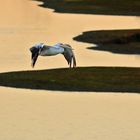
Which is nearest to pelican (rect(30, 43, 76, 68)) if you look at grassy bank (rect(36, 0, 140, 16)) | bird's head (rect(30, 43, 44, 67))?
bird's head (rect(30, 43, 44, 67))

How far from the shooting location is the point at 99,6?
211 ft

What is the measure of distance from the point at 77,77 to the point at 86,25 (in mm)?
24820

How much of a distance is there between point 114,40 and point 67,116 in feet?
68.9

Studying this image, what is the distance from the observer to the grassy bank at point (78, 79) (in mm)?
18469

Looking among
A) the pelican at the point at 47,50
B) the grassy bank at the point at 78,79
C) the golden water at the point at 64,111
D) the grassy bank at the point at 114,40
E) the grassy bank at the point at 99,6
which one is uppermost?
the pelican at the point at 47,50

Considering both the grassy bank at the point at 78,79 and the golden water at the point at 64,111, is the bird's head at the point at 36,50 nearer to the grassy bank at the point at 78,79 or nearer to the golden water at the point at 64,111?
the golden water at the point at 64,111

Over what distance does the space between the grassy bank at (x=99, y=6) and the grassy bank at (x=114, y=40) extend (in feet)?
63.5

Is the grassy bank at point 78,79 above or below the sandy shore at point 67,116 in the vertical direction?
below

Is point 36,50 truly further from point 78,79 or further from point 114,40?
point 114,40

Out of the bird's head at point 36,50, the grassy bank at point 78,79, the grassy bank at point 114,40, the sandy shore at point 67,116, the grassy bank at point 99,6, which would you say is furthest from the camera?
the grassy bank at point 99,6

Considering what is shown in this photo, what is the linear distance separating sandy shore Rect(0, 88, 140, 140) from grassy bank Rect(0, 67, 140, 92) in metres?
0.85

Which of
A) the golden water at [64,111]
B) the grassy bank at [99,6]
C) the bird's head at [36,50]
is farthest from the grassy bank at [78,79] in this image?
the grassy bank at [99,6]

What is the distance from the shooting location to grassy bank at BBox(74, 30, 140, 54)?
31.5 meters

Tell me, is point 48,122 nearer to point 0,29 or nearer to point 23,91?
point 23,91
